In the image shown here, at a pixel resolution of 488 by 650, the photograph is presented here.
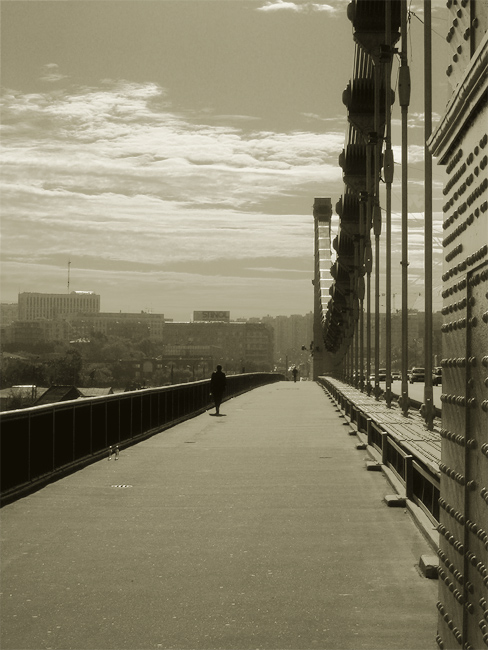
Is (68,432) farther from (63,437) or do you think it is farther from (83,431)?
(83,431)

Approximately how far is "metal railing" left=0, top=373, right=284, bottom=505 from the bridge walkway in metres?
0.30

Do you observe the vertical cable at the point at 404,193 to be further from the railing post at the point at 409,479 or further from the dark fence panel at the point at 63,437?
the railing post at the point at 409,479

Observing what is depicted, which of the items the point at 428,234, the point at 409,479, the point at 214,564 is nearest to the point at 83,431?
the point at 409,479

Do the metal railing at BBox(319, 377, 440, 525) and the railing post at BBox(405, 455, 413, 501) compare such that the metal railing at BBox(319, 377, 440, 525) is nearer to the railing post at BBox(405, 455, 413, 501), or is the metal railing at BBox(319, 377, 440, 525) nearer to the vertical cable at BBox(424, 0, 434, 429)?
the railing post at BBox(405, 455, 413, 501)

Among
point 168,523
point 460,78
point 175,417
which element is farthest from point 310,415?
point 460,78

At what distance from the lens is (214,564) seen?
7.99 m

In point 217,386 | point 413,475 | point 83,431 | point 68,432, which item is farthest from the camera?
point 217,386

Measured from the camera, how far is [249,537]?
9164 millimetres

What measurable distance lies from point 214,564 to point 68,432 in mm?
7222

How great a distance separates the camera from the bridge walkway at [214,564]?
6.14 meters

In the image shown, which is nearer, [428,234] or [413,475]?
[413,475]

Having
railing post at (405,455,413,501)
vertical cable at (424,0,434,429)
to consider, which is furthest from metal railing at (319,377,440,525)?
vertical cable at (424,0,434,429)

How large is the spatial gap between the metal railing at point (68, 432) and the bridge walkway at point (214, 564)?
0.99ft

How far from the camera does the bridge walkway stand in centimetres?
614
